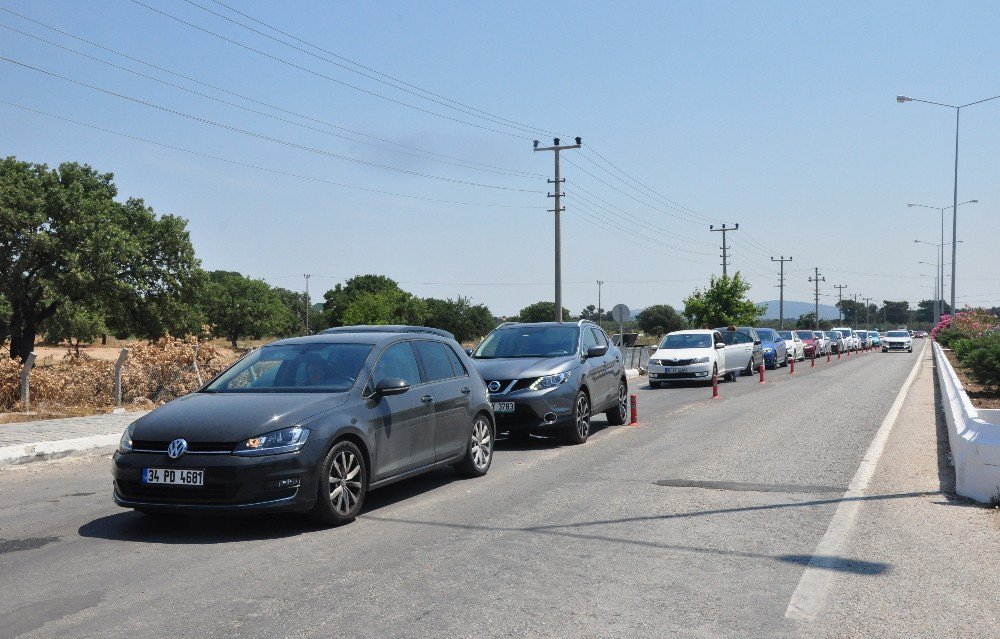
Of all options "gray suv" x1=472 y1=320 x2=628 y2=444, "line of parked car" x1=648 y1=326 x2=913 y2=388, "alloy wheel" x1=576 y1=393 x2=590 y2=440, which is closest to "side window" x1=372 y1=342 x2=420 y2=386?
"gray suv" x1=472 y1=320 x2=628 y2=444

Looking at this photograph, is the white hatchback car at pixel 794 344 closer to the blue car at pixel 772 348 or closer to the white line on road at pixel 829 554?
the blue car at pixel 772 348

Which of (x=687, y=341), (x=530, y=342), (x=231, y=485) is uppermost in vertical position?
(x=530, y=342)

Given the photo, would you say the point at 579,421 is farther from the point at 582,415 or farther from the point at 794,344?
the point at 794,344

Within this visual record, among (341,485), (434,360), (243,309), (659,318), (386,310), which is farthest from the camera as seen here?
(659,318)

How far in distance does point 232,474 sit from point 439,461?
2583 mm

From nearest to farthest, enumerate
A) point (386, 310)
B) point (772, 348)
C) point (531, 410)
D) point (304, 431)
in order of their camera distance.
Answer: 1. point (304, 431)
2. point (531, 410)
3. point (772, 348)
4. point (386, 310)

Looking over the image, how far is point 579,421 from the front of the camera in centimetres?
1236

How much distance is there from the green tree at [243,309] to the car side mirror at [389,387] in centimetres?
9323

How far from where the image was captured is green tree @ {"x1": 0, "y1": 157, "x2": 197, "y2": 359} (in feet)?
140

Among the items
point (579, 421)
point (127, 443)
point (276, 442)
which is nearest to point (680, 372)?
point (579, 421)

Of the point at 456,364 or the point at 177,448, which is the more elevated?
the point at 456,364

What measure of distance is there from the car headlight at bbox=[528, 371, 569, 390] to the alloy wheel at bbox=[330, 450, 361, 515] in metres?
4.83

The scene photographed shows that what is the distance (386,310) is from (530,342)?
102 meters

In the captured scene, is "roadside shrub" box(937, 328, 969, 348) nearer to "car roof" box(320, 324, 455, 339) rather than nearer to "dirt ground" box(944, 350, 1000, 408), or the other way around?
"dirt ground" box(944, 350, 1000, 408)
